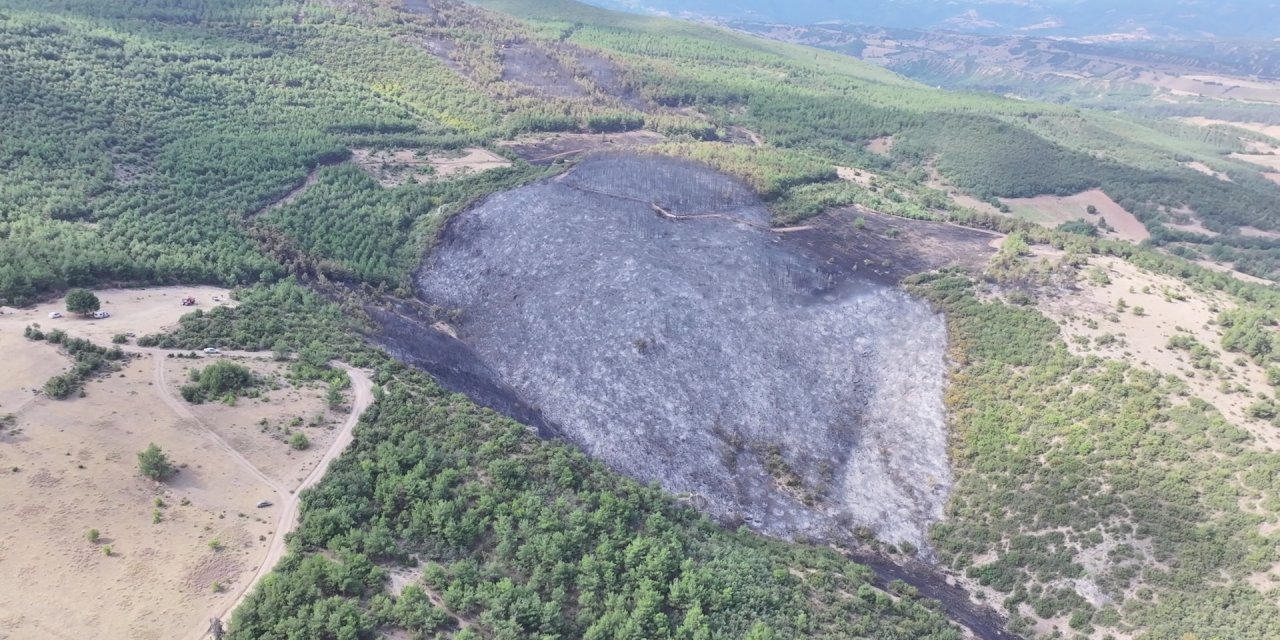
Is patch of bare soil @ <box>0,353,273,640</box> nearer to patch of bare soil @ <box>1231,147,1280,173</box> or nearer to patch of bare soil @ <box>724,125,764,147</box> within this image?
patch of bare soil @ <box>724,125,764,147</box>

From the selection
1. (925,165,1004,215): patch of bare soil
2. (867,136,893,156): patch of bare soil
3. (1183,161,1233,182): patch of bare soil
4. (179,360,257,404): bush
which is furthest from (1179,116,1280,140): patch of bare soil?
(179,360,257,404): bush

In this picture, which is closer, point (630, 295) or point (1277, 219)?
point (630, 295)

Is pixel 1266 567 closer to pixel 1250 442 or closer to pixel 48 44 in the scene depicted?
pixel 1250 442

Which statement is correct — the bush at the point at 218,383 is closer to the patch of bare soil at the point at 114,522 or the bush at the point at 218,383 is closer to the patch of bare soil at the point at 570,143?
the patch of bare soil at the point at 114,522

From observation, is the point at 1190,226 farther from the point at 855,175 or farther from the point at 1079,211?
the point at 855,175

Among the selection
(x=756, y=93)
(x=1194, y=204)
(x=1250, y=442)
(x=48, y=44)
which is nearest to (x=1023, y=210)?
(x=1194, y=204)

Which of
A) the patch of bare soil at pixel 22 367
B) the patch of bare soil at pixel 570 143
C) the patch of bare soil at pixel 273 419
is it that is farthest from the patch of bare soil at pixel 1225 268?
the patch of bare soil at pixel 22 367
